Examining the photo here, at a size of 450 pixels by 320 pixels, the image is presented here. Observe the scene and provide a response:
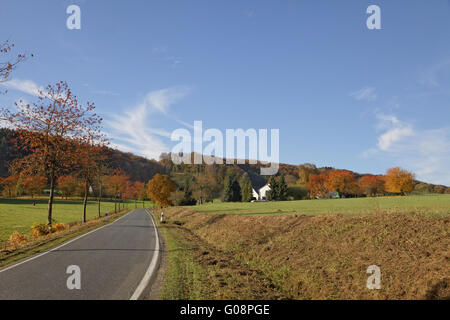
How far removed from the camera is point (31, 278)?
21.9 feet

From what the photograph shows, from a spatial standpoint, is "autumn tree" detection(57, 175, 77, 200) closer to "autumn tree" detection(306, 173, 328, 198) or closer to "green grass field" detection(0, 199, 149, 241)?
"green grass field" detection(0, 199, 149, 241)

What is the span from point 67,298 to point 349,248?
7530 mm

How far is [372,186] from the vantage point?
101562 mm

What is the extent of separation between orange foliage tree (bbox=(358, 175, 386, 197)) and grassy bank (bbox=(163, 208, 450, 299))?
332 feet

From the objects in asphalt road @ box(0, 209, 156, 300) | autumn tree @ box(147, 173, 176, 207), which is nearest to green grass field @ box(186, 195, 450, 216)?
asphalt road @ box(0, 209, 156, 300)

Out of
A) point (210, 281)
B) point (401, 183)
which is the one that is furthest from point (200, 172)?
point (210, 281)

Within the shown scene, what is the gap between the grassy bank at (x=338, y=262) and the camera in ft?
20.0

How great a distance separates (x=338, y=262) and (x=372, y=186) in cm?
10704

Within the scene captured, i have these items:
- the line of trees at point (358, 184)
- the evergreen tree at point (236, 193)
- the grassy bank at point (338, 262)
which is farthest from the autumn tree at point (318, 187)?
the grassy bank at point (338, 262)

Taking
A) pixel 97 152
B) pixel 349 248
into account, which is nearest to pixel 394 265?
pixel 349 248

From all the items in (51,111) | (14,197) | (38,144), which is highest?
(51,111)

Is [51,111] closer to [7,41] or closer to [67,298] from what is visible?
[7,41]

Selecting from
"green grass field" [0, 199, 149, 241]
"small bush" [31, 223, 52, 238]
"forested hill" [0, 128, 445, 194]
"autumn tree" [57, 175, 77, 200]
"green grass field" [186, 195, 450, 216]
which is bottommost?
"green grass field" [0, 199, 149, 241]

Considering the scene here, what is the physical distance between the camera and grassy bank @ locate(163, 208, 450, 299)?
6.10 meters
